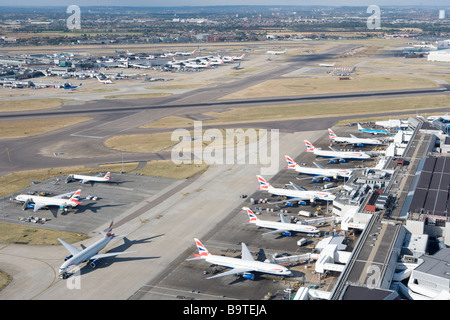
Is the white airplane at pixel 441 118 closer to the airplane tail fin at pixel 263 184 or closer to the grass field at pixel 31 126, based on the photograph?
the airplane tail fin at pixel 263 184

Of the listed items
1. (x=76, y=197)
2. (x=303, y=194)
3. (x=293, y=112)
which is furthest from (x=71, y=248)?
(x=293, y=112)

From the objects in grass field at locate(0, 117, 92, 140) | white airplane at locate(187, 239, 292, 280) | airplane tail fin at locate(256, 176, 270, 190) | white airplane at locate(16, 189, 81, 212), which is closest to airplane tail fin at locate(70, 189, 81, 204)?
white airplane at locate(16, 189, 81, 212)

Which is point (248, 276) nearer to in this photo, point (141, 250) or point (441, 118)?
point (141, 250)

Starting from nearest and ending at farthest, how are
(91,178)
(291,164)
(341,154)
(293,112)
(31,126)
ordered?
(91,178) → (291,164) → (341,154) → (31,126) → (293,112)

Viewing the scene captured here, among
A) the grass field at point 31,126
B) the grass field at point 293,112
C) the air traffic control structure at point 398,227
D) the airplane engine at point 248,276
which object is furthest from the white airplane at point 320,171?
the grass field at point 31,126

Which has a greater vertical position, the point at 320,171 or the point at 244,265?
the point at 320,171

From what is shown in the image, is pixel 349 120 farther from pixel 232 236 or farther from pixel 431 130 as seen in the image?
pixel 232 236
